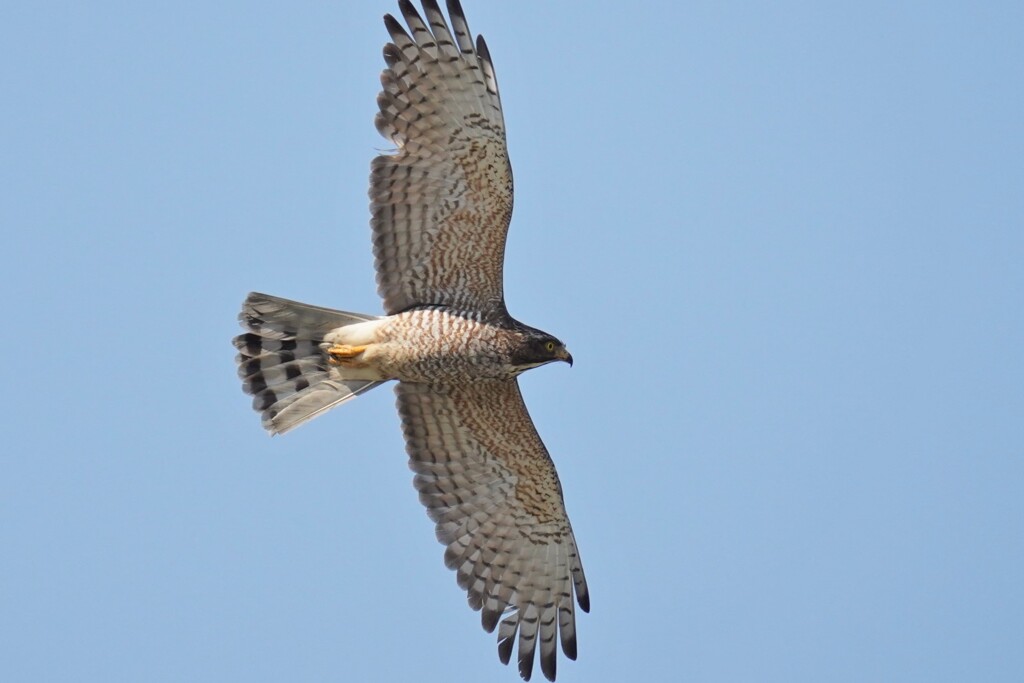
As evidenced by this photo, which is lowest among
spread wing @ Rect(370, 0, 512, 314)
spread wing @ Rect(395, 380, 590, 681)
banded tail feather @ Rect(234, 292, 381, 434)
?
spread wing @ Rect(395, 380, 590, 681)

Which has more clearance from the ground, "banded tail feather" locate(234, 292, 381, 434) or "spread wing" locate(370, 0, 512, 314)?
"spread wing" locate(370, 0, 512, 314)

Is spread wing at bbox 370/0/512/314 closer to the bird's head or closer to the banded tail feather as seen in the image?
the bird's head

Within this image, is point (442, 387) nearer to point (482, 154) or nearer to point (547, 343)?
point (547, 343)

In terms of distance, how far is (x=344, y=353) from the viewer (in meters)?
12.8

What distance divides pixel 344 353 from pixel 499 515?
1.82 metres

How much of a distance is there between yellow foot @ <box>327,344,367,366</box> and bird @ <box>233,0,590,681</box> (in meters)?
0.01

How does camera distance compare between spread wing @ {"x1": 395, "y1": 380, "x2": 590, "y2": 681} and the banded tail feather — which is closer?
the banded tail feather

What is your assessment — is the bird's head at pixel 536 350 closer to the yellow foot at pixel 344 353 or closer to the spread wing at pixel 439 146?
the spread wing at pixel 439 146

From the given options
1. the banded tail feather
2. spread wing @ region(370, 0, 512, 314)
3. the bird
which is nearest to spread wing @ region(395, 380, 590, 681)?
the bird

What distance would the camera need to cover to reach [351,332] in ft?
42.1

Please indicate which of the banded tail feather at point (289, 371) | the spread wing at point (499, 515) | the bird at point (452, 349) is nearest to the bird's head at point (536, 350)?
the bird at point (452, 349)

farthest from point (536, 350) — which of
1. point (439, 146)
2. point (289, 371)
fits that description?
point (289, 371)

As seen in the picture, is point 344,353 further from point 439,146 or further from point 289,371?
point 439,146

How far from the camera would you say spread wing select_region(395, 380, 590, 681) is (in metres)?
13.2
